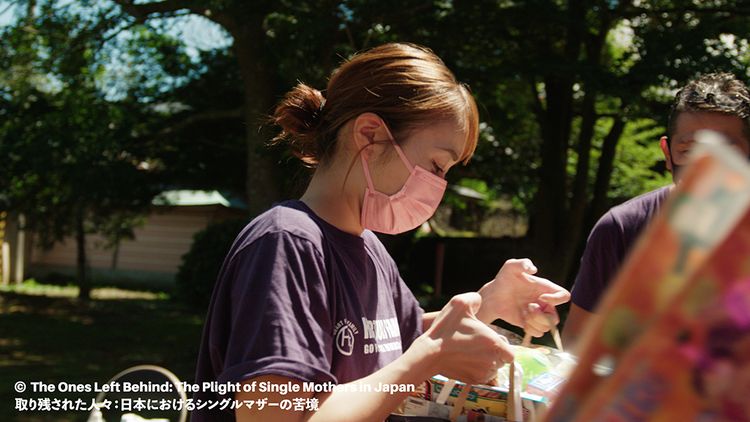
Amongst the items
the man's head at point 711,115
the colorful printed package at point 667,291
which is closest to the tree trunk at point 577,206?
the man's head at point 711,115

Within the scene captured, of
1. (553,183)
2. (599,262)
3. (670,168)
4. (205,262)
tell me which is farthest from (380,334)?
(205,262)

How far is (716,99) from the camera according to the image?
2.38 metres

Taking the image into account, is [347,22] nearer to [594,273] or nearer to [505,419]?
[594,273]

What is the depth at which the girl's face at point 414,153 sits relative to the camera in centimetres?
171

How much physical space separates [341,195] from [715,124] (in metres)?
1.44

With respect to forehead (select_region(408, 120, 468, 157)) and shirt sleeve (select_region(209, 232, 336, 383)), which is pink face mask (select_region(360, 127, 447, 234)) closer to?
forehead (select_region(408, 120, 468, 157))

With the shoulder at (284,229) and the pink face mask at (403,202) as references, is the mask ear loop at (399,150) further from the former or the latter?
the shoulder at (284,229)

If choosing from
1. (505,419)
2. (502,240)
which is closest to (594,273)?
(505,419)

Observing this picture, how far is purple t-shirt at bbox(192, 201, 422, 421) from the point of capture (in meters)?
1.30

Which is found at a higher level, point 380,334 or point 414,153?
point 414,153

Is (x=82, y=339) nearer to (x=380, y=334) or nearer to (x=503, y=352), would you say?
(x=380, y=334)

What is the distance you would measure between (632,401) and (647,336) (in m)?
0.07

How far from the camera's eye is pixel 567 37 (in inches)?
377

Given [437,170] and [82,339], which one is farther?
[82,339]
